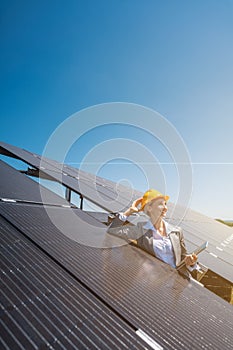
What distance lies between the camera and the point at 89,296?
2.36 meters

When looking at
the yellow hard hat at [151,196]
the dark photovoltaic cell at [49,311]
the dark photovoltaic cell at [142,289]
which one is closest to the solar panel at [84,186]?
the yellow hard hat at [151,196]

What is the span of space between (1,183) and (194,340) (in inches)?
175

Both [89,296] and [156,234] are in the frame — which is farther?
[156,234]

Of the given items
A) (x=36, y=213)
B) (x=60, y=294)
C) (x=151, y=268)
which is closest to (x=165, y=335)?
(x=60, y=294)

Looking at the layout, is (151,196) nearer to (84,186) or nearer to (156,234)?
(156,234)

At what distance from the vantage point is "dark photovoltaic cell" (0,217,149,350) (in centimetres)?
163

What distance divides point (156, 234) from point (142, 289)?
181cm

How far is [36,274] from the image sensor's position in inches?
91.0

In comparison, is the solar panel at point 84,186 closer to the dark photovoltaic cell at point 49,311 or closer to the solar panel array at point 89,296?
the solar panel array at point 89,296

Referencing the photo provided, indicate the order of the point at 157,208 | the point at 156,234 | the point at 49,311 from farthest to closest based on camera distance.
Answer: the point at 157,208, the point at 156,234, the point at 49,311

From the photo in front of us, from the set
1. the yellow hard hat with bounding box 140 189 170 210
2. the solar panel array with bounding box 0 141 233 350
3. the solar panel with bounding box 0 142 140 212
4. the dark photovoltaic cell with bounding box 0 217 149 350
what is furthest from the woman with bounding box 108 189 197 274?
the dark photovoltaic cell with bounding box 0 217 149 350

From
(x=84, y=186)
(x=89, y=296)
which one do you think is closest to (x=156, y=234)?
(x=89, y=296)

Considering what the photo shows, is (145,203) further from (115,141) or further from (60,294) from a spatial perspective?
(115,141)

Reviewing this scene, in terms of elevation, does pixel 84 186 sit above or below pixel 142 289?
above
